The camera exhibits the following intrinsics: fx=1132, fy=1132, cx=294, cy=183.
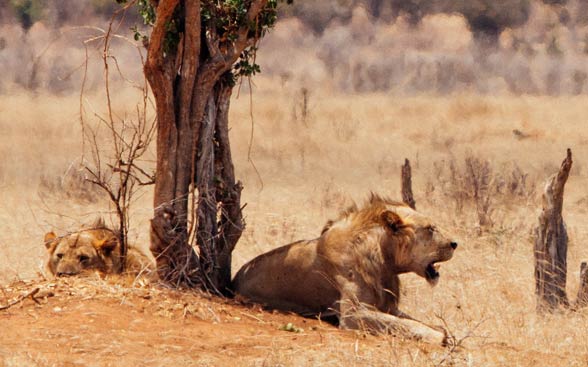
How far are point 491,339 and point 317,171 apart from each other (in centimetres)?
1192

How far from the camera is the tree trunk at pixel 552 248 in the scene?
10.1 metres

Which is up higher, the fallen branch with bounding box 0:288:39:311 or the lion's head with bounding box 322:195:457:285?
the lion's head with bounding box 322:195:457:285

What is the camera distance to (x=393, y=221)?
334 inches

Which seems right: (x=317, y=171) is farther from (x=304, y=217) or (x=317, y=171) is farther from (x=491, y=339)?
(x=491, y=339)

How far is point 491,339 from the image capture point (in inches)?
333

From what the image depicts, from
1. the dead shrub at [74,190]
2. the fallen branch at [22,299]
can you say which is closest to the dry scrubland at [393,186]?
the dead shrub at [74,190]

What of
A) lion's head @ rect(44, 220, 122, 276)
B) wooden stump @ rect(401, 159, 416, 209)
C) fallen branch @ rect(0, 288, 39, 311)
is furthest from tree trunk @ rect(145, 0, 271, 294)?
wooden stump @ rect(401, 159, 416, 209)

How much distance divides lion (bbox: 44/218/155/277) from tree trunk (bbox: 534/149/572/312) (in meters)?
3.49

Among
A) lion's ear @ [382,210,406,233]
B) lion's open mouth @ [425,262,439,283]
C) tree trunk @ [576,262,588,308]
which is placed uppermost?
lion's ear @ [382,210,406,233]

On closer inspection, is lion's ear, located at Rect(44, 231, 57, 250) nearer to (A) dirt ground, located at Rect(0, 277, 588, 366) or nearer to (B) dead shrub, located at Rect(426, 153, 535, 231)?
(A) dirt ground, located at Rect(0, 277, 588, 366)

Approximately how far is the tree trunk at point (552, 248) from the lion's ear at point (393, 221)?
219 cm

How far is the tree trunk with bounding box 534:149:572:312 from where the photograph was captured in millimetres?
10102

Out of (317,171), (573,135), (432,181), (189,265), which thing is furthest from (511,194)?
(189,265)

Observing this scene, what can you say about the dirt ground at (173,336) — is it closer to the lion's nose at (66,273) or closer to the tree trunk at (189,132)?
the tree trunk at (189,132)
